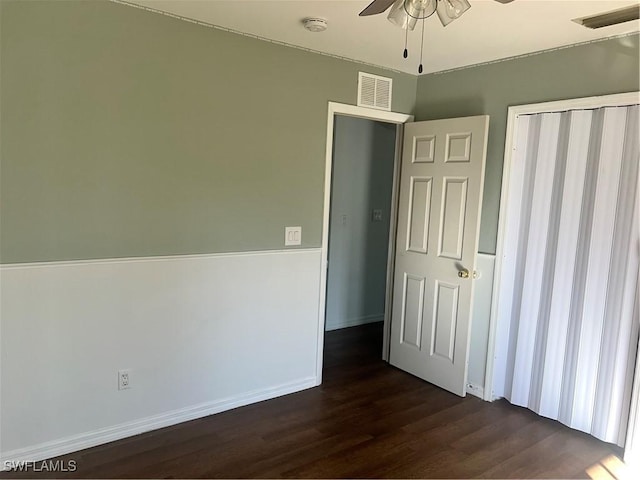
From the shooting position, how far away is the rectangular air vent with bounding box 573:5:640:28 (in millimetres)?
2309

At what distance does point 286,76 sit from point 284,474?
7.89 feet

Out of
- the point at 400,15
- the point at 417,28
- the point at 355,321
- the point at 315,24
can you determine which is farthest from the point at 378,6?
the point at 355,321

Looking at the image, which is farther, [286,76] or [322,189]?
[322,189]

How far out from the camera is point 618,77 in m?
2.64

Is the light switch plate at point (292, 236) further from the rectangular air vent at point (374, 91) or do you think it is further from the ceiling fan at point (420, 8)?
the ceiling fan at point (420, 8)

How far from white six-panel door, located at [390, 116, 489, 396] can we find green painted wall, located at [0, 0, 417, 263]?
79 centimetres

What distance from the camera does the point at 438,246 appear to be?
3496 mm

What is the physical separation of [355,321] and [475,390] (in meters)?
1.82

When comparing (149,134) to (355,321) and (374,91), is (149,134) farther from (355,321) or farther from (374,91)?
(355,321)

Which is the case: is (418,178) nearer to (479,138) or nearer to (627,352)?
(479,138)

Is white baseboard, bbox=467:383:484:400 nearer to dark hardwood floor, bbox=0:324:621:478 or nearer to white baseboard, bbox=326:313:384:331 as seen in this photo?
dark hardwood floor, bbox=0:324:621:478

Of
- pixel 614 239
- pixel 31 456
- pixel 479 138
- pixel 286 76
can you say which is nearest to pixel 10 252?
pixel 31 456

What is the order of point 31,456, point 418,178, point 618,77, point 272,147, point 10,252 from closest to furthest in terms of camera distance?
point 10,252, point 31,456, point 618,77, point 272,147, point 418,178

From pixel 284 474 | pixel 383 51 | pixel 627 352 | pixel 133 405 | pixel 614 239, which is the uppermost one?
pixel 383 51
